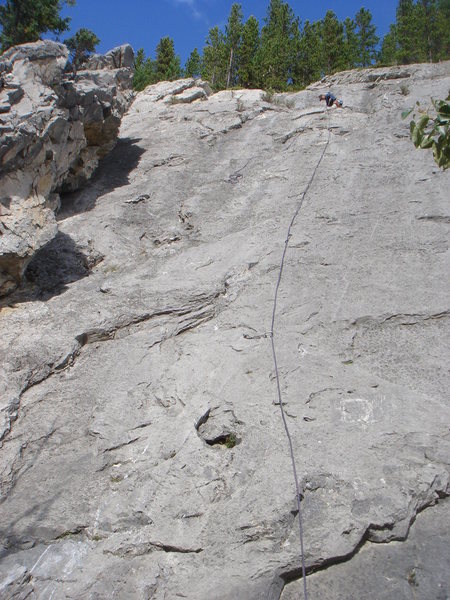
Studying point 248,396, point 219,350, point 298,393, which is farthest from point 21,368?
point 298,393

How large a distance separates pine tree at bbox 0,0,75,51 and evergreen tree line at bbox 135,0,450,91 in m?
5.26

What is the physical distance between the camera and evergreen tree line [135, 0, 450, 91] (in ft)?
99.6

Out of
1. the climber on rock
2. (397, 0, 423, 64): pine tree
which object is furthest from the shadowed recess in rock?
(397, 0, 423, 64): pine tree

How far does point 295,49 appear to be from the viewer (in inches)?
1225

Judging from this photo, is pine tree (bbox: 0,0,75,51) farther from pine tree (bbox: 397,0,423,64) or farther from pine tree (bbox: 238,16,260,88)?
pine tree (bbox: 397,0,423,64)

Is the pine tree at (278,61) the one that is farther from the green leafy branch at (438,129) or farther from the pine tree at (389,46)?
the green leafy branch at (438,129)

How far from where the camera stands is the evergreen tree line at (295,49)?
3034 centimetres

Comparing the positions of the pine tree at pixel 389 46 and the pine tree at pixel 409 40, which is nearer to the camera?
the pine tree at pixel 409 40

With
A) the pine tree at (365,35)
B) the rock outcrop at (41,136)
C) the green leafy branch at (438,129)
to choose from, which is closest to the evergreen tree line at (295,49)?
the pine tree at (365,35)

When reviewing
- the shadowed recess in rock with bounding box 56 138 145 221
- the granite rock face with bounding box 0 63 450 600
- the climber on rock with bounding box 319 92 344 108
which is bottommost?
the granite rock face with bounding box 0 63 450 600

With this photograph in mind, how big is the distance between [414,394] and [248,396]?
1683 mm

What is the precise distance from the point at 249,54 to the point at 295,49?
2.63 m

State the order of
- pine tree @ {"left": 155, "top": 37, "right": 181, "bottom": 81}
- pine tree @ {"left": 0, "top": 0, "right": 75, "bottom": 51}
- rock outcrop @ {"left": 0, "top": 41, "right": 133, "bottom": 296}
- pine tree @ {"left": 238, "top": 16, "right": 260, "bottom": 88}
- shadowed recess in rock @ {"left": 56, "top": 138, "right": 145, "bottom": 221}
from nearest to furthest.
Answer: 1. rock outcrop @ {"left": 0, "top": 41, "right": 133, "bottom": 296}
2. shadowed recess in rock @ {"left": 56, "top": 138, "right": 145, "bottom": 221}
3. pine tree @ {"left": 0, "top": 0, "right": 75, "bottom": 51}
4. pine tree @ {"left": 238, "top": 16, "right": 260, "bottom": 88}
5. pine tree @ {"left": 155, "top": 37, "right": 181, "bottom": 81}

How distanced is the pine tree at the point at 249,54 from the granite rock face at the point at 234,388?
2146 centimetres
